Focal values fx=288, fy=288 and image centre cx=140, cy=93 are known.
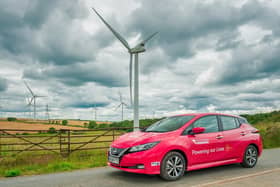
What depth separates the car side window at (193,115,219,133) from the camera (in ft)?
25.2

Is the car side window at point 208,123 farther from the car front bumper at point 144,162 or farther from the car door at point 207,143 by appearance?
the car front bumper at point 144,162

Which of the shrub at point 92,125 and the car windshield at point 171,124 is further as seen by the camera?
the shrub at point 92,125

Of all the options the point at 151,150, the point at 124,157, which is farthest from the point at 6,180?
the point at 151,150

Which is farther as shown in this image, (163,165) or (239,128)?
(239,128)

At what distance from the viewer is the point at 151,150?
6.55m

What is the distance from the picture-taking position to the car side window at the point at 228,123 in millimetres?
8331

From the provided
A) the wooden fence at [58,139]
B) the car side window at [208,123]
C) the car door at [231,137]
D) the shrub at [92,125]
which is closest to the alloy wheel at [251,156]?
the car door at [231,137]

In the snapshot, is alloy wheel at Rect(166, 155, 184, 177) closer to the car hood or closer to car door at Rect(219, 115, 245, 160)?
the car hood

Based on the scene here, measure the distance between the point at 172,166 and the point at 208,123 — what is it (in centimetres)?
183

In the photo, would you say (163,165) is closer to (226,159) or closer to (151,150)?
(151,150)

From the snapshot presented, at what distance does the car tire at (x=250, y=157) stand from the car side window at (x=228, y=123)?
82 centimetres

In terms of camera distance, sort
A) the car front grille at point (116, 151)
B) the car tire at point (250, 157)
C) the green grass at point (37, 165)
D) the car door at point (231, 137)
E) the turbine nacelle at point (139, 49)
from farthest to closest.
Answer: the turbine nacelle at point (139, 49) → the green grass at point (37, 165) → the car tire at point (250, 157) → the car door at point (231, 137) → the car front grille at point (116, 151)

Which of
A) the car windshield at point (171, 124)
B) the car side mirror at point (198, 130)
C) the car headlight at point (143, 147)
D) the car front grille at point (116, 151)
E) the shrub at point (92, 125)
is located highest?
the shrub at point (92, 125)

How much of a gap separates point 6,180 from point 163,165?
14.2 feet
